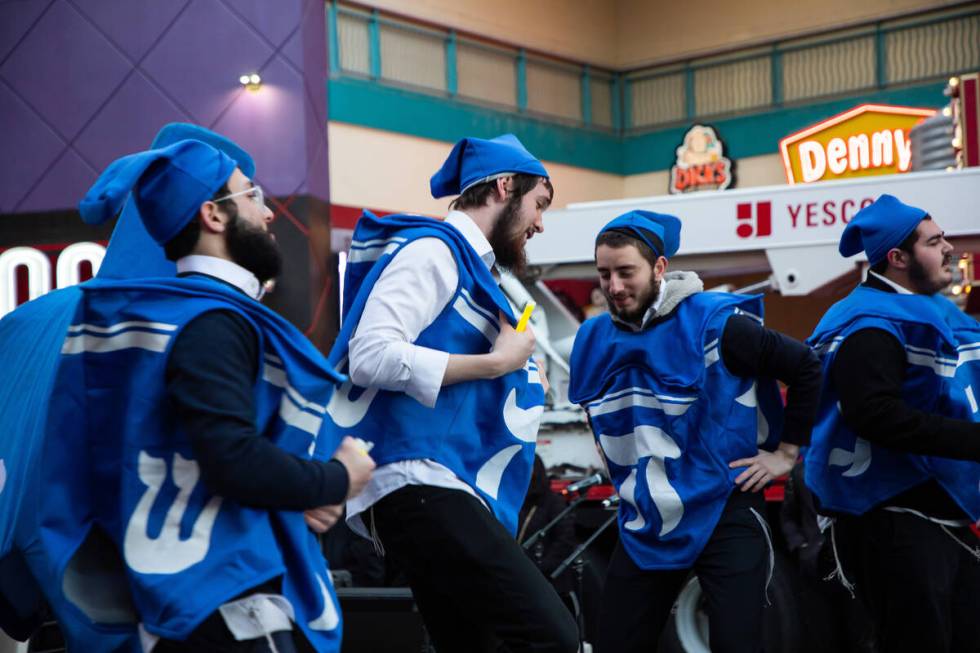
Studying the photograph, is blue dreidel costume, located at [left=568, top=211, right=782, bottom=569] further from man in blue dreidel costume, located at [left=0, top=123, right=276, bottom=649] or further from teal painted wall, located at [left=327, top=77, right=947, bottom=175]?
Answer: teal painted wall, located at [left=327, top=77, right=947, bottom=175]

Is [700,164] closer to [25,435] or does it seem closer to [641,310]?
[641,310]

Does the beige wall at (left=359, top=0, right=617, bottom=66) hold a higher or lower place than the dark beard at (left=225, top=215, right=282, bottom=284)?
higher

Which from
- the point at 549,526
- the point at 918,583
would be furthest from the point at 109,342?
the point at 549,526

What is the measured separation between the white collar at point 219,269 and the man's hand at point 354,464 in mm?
402

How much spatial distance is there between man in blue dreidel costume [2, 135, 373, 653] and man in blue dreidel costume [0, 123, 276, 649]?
28 millimetres

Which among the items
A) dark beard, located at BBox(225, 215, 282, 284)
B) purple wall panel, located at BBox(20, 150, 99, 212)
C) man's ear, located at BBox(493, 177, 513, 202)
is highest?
purple wall panel, located at BBox(20, 150, 99, 212)

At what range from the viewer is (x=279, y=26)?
526 inches

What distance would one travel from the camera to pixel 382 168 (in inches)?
679

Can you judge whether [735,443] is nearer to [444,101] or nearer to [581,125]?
[444,101]

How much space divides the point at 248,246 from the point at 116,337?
0.35 meters

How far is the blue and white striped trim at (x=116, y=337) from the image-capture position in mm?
2730


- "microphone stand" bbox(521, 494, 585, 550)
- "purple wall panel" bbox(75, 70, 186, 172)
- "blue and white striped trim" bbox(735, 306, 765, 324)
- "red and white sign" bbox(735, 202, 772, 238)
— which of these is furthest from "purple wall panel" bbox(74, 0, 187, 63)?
"blue and white striped trim" bbox(735, 306, 765, 324)

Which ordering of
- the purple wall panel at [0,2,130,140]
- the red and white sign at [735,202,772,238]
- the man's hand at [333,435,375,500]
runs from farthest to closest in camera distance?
the purple wall panel at [0,2,130,140] → the red and white sign at [735,202,772,238] → the man's hand at [333,435,375,500]

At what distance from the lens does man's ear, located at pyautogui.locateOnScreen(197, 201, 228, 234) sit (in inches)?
114
